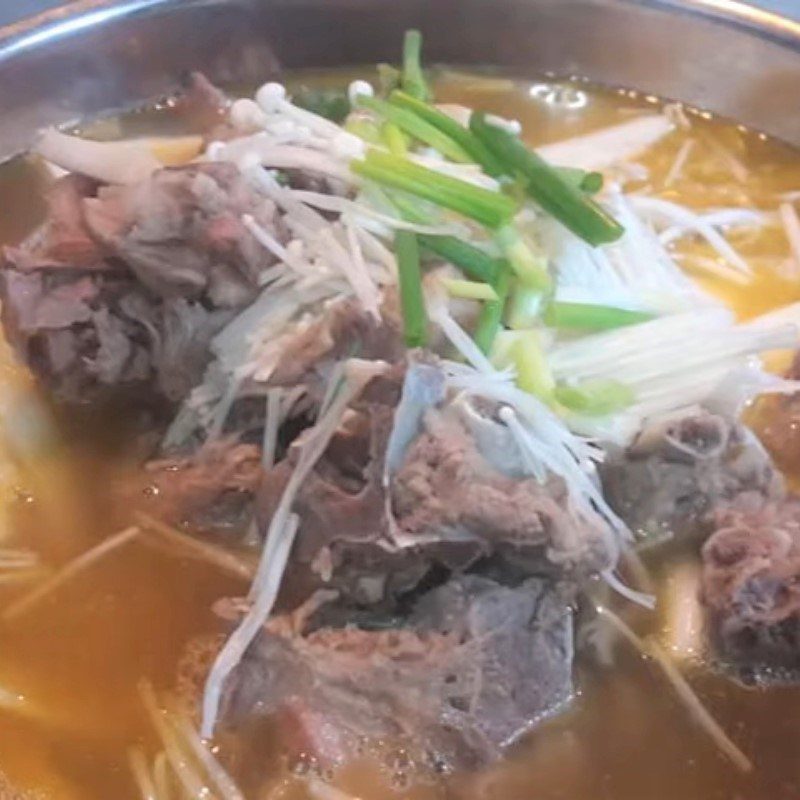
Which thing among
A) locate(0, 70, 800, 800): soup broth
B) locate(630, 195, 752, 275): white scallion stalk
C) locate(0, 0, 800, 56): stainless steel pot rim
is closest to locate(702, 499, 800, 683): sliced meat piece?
locate(0, 70, 800, 800): soup broth

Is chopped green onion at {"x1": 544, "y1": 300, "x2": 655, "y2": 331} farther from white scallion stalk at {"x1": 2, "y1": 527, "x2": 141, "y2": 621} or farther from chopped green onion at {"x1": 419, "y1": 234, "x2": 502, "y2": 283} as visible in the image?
white scallion stalk at {"x1": 2, "y1": 527, "x2": 141, "y2": 621}

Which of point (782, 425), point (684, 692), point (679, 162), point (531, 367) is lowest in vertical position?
point (684, 692)

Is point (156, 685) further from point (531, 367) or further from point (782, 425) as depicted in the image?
point (782, 425)

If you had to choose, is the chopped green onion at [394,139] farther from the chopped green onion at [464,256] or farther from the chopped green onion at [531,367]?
the chopped green onion at [531,367]

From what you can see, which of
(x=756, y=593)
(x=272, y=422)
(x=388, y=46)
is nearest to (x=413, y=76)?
(x=388, y=46)

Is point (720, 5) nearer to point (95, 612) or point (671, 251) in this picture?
point (671, 251)

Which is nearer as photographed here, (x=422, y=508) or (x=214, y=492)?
(x=422, y=508)
